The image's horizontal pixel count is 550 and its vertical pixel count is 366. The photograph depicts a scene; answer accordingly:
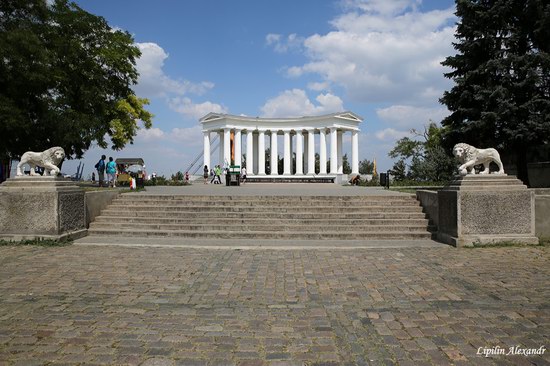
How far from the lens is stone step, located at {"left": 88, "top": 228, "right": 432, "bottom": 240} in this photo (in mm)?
10680

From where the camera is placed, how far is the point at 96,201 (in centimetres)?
1259

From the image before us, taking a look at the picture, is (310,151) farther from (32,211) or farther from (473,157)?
(32,211)

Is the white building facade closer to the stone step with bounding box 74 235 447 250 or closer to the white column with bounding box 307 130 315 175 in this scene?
the white column with bounding box 307 130 315 175

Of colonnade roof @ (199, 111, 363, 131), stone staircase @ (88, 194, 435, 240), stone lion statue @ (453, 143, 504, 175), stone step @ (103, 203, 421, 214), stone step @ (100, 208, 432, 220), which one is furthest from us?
colonnade roof @ (199, 111, 363, 131)

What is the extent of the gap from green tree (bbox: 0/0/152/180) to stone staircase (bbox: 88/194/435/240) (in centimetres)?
941

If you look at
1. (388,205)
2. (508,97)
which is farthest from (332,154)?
(388,205)

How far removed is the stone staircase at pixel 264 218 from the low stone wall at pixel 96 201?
19cm

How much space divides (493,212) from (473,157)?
145 centimetres

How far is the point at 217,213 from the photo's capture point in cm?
1241

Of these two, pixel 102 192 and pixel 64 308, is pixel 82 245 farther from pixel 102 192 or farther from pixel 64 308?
pixel 64 308

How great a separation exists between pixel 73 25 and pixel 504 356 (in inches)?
1113

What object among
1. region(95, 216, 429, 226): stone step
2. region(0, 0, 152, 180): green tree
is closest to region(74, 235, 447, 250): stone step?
region(95, 216, 429, 226): stone step

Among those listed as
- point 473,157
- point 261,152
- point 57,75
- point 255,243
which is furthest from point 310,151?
point 255,243

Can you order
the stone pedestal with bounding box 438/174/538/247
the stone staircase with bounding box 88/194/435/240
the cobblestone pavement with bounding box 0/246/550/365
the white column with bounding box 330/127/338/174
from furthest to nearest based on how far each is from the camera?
the white column with bounding box 330/127/338/174, the stone staircase with bounding box 88/194/435/240, the stone pedestal with bounding box 438/174/538/247, the cobblestone pavement with bounding box 0/246/550/365
